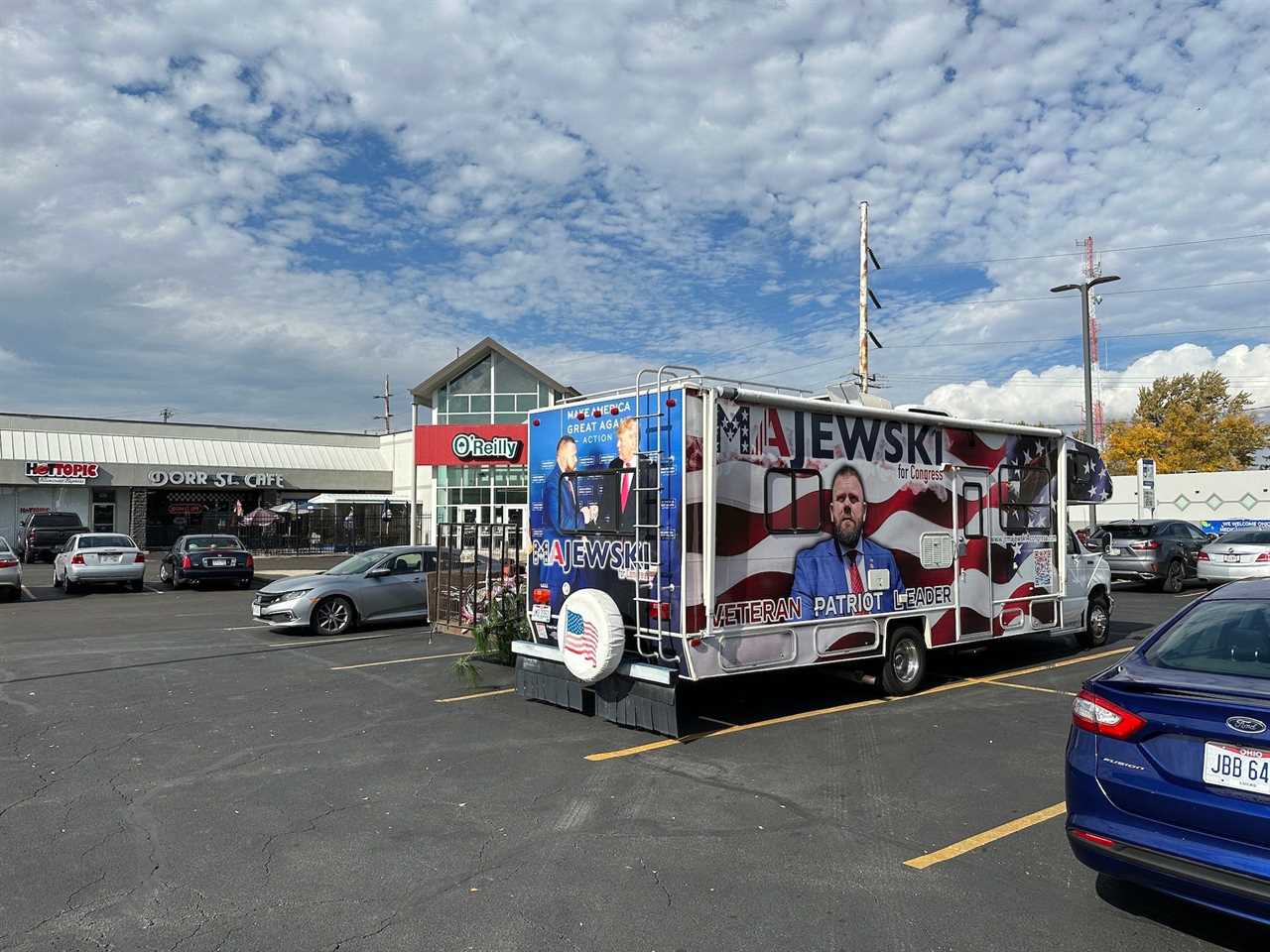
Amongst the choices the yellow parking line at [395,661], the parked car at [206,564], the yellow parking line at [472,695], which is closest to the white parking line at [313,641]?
the yellow parking line at [395,661]

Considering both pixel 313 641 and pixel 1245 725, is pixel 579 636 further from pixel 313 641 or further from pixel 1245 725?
pixel 313 641

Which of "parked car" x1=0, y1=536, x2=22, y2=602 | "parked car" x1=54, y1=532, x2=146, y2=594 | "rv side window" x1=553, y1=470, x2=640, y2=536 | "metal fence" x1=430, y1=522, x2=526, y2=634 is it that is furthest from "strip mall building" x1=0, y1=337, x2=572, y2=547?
"rv side window" x1=553, y1=470, x2=640, y2=536

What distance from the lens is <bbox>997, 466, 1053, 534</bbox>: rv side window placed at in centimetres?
1000

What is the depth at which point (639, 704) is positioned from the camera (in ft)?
24.3

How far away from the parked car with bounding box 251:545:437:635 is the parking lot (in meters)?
3.39

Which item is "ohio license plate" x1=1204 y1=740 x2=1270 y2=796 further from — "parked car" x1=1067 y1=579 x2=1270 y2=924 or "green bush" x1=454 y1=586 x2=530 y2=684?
"green bush" x1=454 y1=586 x2=530 y2=684

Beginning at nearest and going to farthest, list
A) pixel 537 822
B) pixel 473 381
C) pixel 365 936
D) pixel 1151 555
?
1. pixel 365 936
2. pixel 537 822
3. pixel 1151 555
4. pixel 473 381

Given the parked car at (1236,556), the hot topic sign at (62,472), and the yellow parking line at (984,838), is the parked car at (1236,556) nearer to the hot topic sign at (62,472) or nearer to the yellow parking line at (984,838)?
the yellow parking line at (984,838)

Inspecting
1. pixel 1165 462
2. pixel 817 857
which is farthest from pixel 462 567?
pixel 1165 462

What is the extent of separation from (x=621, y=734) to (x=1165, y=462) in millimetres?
55127

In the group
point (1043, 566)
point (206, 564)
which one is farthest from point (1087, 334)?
point (206, 564)

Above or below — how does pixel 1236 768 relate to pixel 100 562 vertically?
above

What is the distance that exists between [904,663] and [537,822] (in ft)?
15.6

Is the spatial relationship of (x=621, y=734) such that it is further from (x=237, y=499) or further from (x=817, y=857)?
(x=237, y=499)
